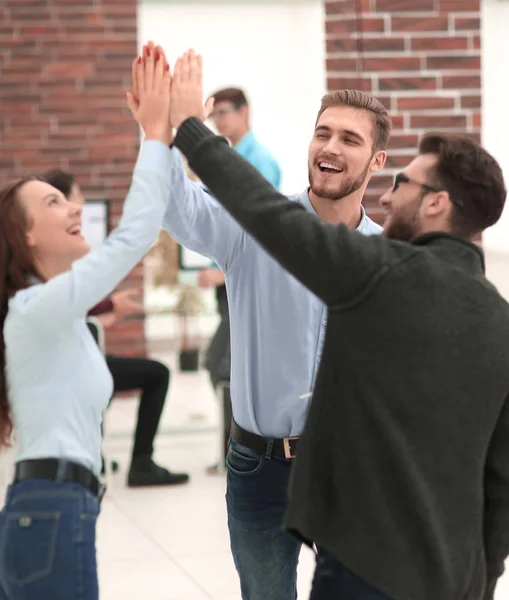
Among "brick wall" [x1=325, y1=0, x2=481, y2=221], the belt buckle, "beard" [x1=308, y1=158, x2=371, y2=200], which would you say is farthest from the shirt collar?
"brick wall" [x1=325, y1=0, x2=481, y2=221]

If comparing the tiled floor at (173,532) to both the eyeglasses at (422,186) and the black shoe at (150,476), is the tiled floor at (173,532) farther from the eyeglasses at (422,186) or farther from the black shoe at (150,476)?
the eyeglasses at (422,186)

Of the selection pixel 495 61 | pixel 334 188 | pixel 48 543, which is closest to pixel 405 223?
pixel 334 188

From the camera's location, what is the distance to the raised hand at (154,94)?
1916mm

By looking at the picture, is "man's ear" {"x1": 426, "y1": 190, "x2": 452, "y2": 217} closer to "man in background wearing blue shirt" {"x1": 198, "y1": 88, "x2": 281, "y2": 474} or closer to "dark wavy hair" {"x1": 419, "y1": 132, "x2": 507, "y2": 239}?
"dark wavy hair" {"x1": 419, "y1": 132, "x2": 507, "y2": 239}

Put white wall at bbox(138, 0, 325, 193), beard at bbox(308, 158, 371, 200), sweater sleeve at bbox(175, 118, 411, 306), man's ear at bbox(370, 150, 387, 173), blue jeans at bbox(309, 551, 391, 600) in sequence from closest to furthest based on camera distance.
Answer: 1. sweater sleeve at bbox(175, 118, 411, 306)
2. blue jeans at bbox(309, 551, 391, 600)
3. beard at bbox(308, 158, 371, 200)
4. man's ear at bbox(370, 150, 387, 173)
5. white wall at bbox(138, 0, 325, 193)

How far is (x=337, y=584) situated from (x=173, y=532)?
2.93 meters

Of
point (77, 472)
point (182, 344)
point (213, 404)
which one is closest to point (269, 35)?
point (182, 344)

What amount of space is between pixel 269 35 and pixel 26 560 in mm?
8026

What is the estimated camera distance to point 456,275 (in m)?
→ 1.73

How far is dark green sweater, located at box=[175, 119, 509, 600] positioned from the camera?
1666 millimetres

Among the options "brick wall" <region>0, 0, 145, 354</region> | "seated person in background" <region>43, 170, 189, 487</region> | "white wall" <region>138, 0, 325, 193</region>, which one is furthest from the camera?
"white wall" <region>138, 0, 325, 193</region>

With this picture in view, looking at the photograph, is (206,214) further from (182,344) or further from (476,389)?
(182,344)

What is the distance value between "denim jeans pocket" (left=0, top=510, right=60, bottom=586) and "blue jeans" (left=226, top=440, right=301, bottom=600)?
50 centimetres

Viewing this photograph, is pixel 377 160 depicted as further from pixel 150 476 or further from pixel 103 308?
pixel 150 476
